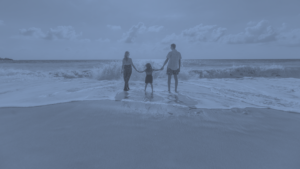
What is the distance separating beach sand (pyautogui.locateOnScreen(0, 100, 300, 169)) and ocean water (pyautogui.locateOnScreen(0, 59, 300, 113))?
3.27ft

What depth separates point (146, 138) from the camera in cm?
266

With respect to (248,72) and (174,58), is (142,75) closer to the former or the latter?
(174,58)

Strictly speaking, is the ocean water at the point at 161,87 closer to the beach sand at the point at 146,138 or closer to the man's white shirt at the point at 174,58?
the beach sand at the point at 146,138

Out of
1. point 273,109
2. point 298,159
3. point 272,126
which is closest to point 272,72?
point 273,109

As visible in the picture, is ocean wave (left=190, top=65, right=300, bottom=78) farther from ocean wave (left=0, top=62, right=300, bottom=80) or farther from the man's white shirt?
the man's white shirt

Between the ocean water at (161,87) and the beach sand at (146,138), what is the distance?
995mm

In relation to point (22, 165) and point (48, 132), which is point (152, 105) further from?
point (22, 165)

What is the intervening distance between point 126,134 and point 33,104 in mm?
3401

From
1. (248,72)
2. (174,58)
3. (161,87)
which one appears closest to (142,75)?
(161,87)

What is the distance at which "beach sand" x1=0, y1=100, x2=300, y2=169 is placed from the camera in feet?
6.81

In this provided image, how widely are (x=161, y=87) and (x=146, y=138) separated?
570 centimetres

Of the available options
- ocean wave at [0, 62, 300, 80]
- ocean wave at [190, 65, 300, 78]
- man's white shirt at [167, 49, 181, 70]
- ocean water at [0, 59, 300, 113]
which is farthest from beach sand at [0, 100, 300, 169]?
ocean wave at [190, 65, 300, 78]

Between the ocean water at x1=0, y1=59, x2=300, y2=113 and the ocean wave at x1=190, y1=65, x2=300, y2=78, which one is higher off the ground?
the ocean wave at x1=190, y1=65, x2=300, y2=78

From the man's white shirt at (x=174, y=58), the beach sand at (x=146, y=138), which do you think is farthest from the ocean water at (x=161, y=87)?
the man's white shirt at (x=174, y=58)
